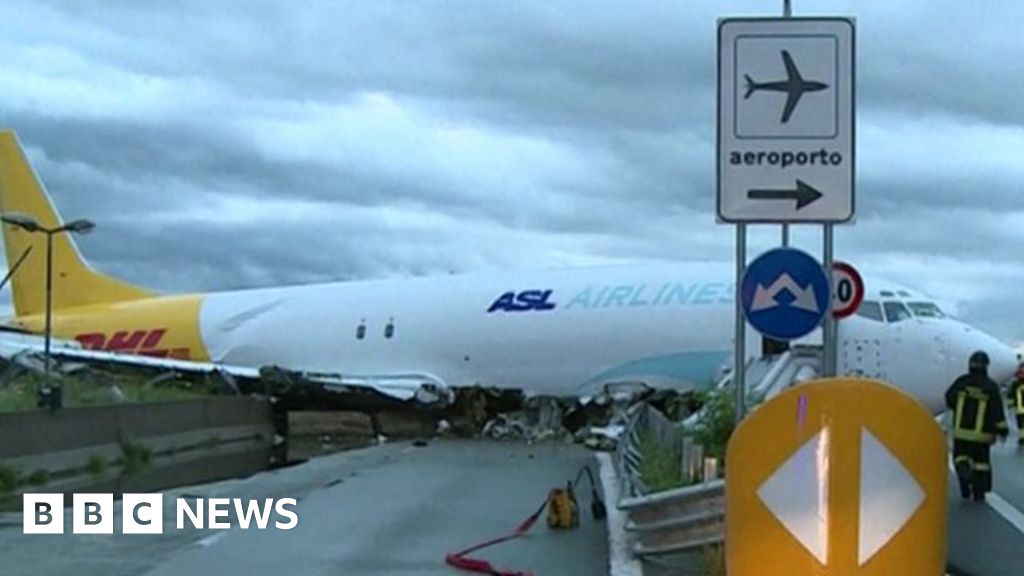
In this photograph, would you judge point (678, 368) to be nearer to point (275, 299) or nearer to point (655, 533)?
point (275, 299)

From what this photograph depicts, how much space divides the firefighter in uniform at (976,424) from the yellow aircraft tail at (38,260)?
3690 cm

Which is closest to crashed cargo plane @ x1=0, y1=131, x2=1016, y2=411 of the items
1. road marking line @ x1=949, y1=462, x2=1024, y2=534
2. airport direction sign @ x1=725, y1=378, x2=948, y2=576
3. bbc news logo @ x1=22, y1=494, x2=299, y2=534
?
road marking line @ x1=949, y1=462, x2=1024, y2=534

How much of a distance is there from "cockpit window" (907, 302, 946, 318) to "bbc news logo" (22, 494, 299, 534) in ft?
54.0

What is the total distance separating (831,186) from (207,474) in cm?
1710

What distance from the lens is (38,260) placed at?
5250 centimetres

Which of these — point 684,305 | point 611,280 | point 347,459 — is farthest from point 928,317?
point 347,459

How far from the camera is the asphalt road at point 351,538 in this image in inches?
483

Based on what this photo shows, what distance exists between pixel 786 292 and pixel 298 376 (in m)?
29.5

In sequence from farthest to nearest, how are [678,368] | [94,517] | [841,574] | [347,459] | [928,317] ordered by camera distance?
[678,368]
[928,317]
[347,459]
[94,517]
[841,574]

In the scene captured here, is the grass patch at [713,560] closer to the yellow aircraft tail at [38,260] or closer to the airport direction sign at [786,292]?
the airport direction sign at [786,292]

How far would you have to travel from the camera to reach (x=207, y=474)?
25906 mm

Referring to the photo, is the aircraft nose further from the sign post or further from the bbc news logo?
the sign post

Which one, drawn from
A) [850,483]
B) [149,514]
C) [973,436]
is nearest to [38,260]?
[149,514]

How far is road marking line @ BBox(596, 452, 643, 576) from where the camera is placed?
1146 centimetres
